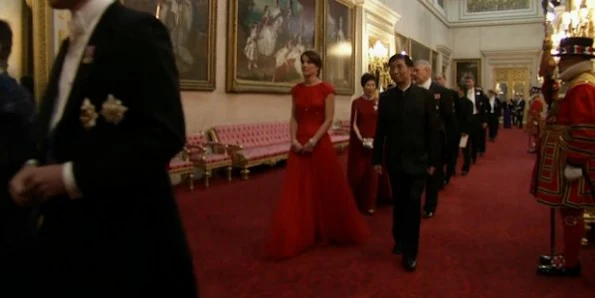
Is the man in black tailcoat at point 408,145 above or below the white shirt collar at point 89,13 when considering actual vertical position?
below

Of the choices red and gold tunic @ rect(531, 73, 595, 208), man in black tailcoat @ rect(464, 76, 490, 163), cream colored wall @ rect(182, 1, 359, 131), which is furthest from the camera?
man in black tailcoat @ rect(464, 76, 490, 163)

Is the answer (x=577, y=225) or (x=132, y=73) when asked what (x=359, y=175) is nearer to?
(x=577, y=225)

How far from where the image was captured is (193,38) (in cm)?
913

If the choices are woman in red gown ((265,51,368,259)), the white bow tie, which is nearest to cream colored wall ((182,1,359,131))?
woman in red gown ((265,51,368,259))

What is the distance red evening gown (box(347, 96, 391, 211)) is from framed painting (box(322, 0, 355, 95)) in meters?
7.59

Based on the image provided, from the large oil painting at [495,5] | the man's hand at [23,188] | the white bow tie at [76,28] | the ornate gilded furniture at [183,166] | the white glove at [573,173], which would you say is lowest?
the ornate gilded furniture at [183,166]

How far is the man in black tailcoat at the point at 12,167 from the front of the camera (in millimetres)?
1938

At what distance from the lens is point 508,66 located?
28.9 metres

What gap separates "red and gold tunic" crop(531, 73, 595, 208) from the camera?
3.70 metres

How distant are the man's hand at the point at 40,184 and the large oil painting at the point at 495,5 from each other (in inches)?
1203

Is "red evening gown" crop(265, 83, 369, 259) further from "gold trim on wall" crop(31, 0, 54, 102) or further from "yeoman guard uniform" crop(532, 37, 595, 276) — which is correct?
"gold trim on wall" crop(31, 0, 54, 102)

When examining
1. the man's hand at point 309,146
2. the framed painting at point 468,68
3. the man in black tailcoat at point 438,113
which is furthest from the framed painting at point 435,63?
the man's hand at point 309,146

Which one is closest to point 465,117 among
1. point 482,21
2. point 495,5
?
point 482,21

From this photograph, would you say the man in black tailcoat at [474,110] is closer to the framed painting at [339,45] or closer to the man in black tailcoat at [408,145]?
the framed painting at [339,45]
